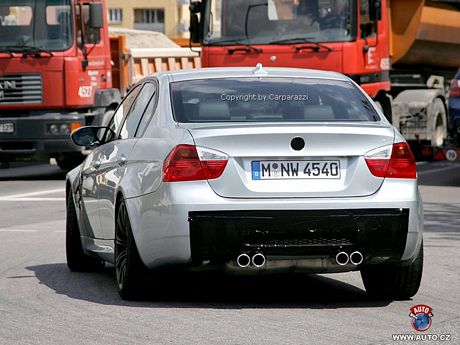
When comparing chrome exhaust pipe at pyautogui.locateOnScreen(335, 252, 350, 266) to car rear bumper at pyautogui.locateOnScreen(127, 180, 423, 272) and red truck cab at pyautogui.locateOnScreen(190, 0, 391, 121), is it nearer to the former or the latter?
car rear bumper at pyautogui.locateOnScreen(127, 180, 423, 272)

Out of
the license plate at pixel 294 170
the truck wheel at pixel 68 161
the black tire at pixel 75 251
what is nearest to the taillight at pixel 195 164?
the license plate at pixel 294 170

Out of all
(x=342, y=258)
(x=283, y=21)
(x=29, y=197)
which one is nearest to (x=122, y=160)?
(x=342, y=258)

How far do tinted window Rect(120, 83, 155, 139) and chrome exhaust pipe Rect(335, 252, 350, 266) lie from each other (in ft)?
6.05

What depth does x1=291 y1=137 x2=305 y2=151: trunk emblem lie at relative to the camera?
356 inches

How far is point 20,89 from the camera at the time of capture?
23125 mm

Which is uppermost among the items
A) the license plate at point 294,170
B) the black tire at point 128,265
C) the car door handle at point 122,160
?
the license plate at point 294,170

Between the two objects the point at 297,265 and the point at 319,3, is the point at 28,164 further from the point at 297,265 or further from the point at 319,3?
the point at 297,265

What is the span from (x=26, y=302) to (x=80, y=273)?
193 cm

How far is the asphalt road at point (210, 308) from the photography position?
812 cm

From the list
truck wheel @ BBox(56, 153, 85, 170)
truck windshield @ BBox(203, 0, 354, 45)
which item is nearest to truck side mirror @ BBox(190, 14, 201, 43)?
truck windshield @ BBox(203, 0, 354, 45)

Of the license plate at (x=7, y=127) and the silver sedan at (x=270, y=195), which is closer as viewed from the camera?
the silver sedan at (x=270, y=195)

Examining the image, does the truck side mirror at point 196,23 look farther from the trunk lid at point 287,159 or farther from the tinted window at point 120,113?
the trunk lid at point 287,159

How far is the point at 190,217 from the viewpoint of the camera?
29.2ft

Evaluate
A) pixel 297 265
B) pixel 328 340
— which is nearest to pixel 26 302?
pixel 297 265
